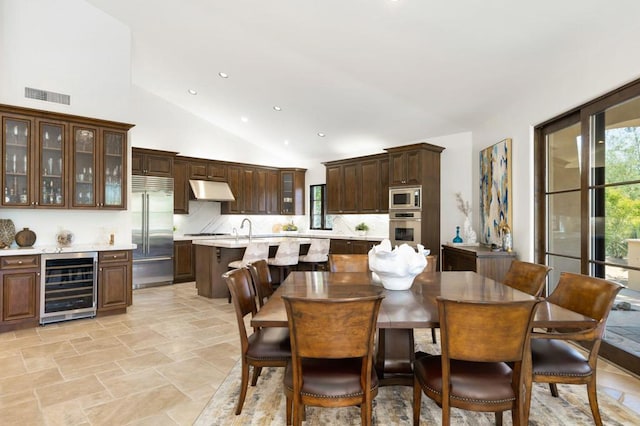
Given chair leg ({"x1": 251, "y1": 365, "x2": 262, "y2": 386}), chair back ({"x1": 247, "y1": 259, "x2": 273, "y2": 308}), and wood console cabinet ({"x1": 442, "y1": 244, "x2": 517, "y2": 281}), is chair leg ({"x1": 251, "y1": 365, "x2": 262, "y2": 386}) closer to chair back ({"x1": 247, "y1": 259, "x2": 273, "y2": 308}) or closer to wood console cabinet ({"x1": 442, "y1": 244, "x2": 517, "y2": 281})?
chair back ({"x1": 247, "y1": 259, "x2": 273, "y2": 308})

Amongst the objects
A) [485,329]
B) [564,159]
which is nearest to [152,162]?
[564,159]

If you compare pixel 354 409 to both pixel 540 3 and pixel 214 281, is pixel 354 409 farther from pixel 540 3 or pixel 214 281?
pixel 214 281

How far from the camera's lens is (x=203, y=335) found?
13.0ft

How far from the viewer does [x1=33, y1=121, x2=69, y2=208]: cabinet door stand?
174 inches

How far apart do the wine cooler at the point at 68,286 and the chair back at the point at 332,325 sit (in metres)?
3.93

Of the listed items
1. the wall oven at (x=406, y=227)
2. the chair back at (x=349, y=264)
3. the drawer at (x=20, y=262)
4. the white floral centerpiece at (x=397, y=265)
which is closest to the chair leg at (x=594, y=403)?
the white floral centerpiece at (x=397, y=265)

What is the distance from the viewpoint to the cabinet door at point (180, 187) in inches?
286

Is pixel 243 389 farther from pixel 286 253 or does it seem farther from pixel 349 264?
→ pixel 286 253

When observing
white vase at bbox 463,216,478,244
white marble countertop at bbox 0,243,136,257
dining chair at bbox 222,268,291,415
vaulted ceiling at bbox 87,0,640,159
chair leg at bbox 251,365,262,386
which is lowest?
chair leg at bbox 251,365,262,386

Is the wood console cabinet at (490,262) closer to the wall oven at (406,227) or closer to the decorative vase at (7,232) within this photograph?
the wall oven at (406,227)

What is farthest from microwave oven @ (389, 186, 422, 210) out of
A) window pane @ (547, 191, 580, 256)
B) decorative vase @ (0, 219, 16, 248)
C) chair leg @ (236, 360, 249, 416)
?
decorative vase @ (0, 219, 16, 248)

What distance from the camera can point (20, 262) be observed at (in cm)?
412

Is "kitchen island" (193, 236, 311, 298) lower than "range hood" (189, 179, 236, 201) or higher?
lower

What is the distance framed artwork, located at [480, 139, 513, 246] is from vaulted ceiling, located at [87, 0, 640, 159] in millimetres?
601
